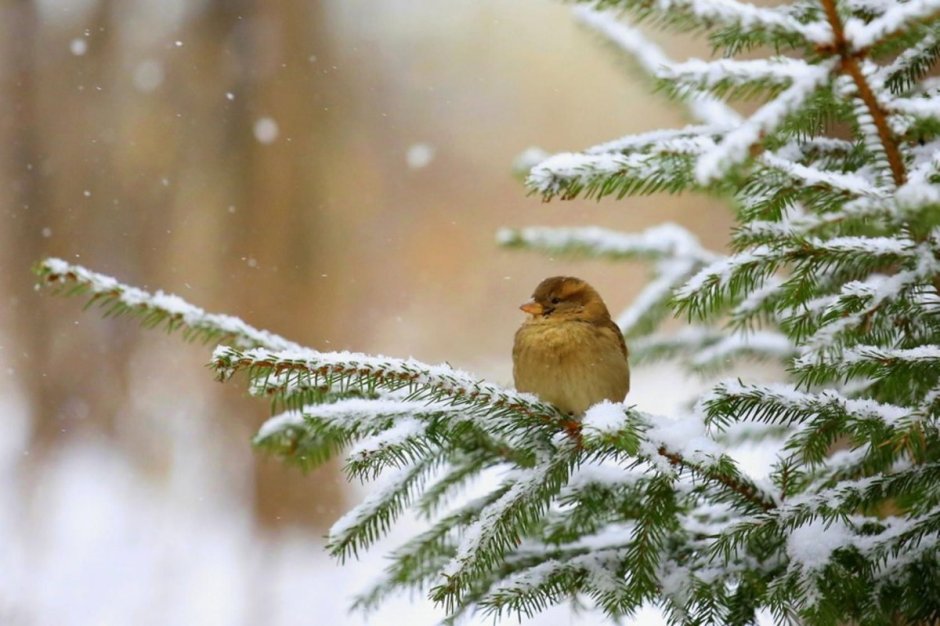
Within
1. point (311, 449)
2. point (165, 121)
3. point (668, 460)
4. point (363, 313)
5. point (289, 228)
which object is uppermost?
point (165, 121)

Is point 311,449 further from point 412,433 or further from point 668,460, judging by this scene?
point 668,460

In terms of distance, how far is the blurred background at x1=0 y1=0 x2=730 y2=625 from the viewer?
446cm

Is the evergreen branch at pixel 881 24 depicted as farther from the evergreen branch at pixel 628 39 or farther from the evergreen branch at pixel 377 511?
the evergreen branch at pixel 377 511

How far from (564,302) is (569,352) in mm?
180

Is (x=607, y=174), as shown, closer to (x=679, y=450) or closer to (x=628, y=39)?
(x=679, y=450)

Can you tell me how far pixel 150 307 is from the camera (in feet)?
4.24

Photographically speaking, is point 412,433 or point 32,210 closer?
point 412,433

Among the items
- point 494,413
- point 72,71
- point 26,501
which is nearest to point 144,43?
point 72,71

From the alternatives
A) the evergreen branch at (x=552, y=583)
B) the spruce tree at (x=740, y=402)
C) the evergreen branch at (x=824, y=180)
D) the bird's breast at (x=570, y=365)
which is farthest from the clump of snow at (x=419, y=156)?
the evergreen branch at (x=824, y=180)

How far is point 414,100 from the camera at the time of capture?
620cm

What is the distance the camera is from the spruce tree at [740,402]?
0.82 meters

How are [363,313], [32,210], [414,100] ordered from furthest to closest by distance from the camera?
1. [414,100]
2. [363,313]
3. [32,210]

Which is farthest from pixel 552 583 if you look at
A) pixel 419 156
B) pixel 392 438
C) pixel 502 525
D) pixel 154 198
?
pixel 419 156

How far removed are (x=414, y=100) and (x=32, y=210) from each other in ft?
8.21
